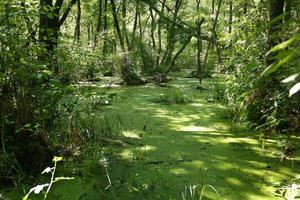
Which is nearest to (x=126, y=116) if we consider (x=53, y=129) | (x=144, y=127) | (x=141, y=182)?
(x=144, y=127)

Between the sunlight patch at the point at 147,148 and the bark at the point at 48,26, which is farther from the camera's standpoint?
the sunlight patch at the point at 147,148

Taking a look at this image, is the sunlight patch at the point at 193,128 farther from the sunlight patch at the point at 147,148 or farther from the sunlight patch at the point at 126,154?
the sunlight patch at the point at 126,154

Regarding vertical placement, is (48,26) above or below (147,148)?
above

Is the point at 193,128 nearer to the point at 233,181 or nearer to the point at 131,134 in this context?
the point at 131,134

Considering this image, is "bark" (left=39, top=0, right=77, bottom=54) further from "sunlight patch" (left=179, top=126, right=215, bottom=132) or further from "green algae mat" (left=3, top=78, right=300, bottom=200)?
"sunlight patch" (left=179, top=126, right=215, bottom=132)

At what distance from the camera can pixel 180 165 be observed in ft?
9.57

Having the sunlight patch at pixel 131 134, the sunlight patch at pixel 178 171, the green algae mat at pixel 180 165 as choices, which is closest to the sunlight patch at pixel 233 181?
the green algae mat at pixel 180 165

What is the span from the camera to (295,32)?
596 millimetres

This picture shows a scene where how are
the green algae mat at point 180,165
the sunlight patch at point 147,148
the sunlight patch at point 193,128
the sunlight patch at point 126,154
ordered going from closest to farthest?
the green algae mat at point 180,165
the sunlight patch at point 126,154
the sunlight patch at point 147,148
the sunlight patch at point 193,128

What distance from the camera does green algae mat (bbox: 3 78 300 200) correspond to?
240cm

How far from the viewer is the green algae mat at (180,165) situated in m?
2.40

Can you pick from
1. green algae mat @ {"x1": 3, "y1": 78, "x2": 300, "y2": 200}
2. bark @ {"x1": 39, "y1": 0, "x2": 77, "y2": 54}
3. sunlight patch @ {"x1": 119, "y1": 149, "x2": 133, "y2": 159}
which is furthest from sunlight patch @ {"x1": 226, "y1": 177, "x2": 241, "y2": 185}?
bark @ {"x1": 39, "y1": 0, "x2": 77, "y2": 54}

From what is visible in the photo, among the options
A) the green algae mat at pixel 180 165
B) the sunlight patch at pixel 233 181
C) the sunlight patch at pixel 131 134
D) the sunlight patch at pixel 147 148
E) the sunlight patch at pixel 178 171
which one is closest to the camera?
the green algae mat at pixel 180 165

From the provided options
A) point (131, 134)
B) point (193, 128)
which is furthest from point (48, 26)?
point (193, 128)
